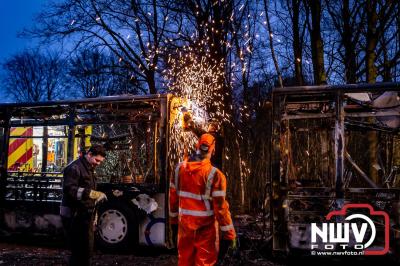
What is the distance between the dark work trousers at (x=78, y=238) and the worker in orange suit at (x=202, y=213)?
1446 mm

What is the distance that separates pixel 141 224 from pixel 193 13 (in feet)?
41.5

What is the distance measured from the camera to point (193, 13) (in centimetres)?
1862

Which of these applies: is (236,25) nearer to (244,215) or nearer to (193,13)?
→ (193,13)

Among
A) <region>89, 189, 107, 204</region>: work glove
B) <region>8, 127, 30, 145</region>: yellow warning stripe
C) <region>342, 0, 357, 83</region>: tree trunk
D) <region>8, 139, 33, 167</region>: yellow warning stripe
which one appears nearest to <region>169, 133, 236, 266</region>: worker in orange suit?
<region>89, 189, 107, 204</region>: work glove

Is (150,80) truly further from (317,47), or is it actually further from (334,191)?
(334,191)

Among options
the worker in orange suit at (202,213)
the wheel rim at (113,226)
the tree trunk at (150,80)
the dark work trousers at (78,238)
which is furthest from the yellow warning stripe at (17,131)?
the tree trunk at (150,80)

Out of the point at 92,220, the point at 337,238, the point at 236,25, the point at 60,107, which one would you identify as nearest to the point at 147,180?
the point at 60,107

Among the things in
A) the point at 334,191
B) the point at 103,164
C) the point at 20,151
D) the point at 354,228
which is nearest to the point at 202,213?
the point at 334,191

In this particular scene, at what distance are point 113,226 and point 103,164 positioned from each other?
301 cm

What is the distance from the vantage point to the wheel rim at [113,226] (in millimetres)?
8047

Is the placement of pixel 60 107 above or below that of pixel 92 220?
above

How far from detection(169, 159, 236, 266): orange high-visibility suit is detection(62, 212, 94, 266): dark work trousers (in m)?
1.48

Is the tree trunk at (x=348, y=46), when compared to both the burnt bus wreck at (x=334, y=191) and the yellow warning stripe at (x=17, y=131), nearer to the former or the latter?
the burnt bus wreck at (x=334, y=191)

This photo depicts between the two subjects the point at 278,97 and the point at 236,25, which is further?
the point at 236,25
